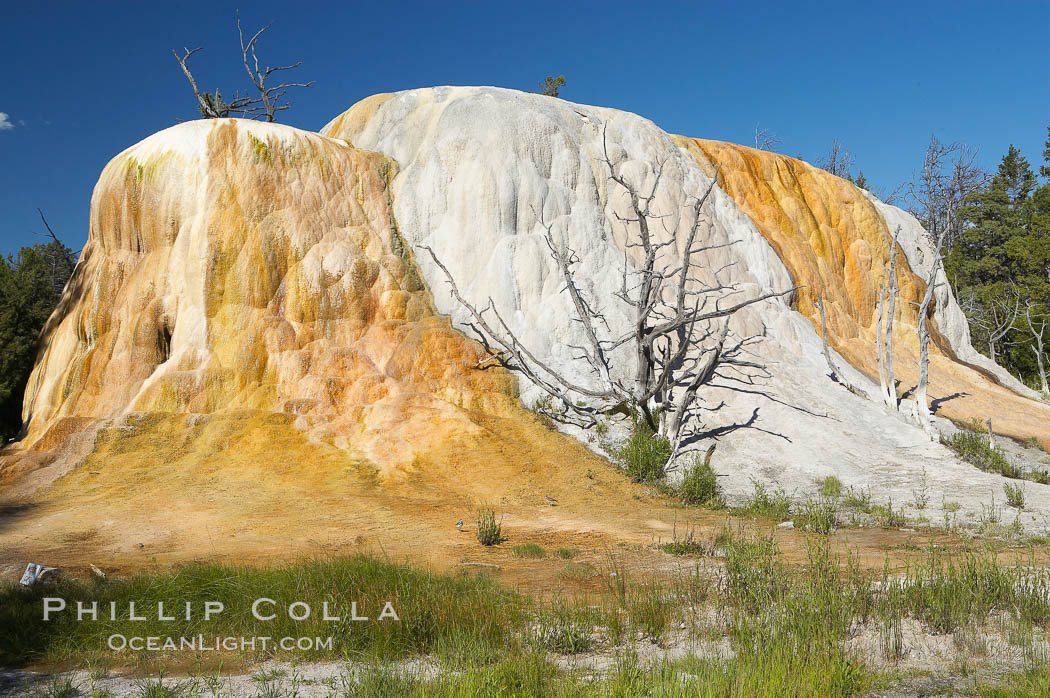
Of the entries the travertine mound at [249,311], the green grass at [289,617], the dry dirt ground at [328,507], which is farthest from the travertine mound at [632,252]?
the green grass at [289,617]

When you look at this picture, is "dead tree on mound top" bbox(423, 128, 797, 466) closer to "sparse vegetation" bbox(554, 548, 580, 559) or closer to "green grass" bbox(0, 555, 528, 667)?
"sparse vegetation" bbox(554, 548, 580, 559)

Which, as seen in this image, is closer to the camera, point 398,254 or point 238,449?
point 238,449

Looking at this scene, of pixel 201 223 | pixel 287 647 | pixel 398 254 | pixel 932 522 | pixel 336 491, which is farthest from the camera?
pixel 398 254

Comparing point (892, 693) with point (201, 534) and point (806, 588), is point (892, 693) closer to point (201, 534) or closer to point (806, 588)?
point (806, 588)

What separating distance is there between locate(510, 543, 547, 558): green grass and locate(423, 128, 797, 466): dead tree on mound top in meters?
4.87

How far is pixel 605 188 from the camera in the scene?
61.8 ft

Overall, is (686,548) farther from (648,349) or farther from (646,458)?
(648,349)

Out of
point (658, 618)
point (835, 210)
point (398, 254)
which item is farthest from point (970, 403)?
point (658, 618)

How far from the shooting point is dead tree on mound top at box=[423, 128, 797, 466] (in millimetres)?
13945

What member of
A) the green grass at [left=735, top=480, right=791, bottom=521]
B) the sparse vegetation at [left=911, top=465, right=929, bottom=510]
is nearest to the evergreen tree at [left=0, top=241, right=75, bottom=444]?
the green grass at [left=735, top=480, right=791, bottom=521]

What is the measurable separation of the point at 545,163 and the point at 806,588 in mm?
14296

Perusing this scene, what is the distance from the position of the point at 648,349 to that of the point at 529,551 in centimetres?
578

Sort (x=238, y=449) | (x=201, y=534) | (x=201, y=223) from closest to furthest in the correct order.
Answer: (x=201, y=534) → (x=238, y=449) → (x=201, y=223)

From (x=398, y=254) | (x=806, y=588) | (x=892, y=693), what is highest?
(x=398, y=254)
